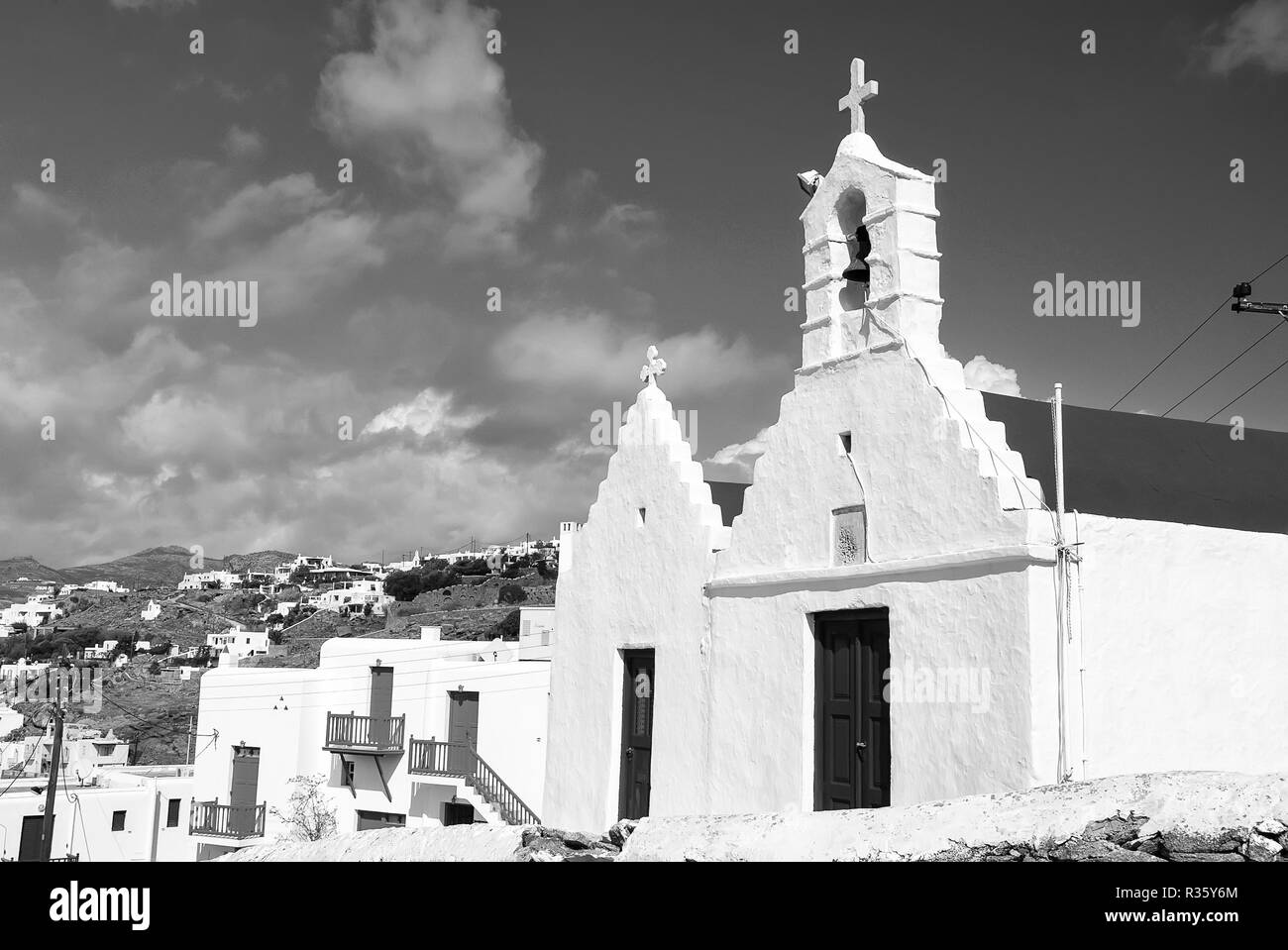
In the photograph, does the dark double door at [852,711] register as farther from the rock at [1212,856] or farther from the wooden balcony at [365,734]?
the wooden balcony at [365,734]

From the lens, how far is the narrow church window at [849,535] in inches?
431

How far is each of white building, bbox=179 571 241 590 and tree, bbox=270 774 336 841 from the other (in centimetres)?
12741

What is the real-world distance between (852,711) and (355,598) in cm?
10757

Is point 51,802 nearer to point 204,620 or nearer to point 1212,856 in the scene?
point 1212,856

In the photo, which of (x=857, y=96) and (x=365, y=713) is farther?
(x=365, y=713)

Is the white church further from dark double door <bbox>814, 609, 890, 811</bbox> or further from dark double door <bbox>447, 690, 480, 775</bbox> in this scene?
dark double door <bbox>447, 690, 480, 775</bbox>

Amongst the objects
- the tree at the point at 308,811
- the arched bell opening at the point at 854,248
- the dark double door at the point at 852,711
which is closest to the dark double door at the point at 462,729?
the tree at the point at 308,811

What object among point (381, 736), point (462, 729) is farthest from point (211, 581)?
point (462, 729)

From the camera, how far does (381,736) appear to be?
27094 mm

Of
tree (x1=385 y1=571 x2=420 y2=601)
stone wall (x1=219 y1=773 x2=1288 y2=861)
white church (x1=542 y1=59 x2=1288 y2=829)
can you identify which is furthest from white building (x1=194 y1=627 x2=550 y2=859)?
tree (x1=385 y1=571 x2=420 y2=601)

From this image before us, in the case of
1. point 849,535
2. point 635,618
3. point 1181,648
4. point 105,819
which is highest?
point 849,535

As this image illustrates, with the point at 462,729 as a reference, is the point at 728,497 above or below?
above
